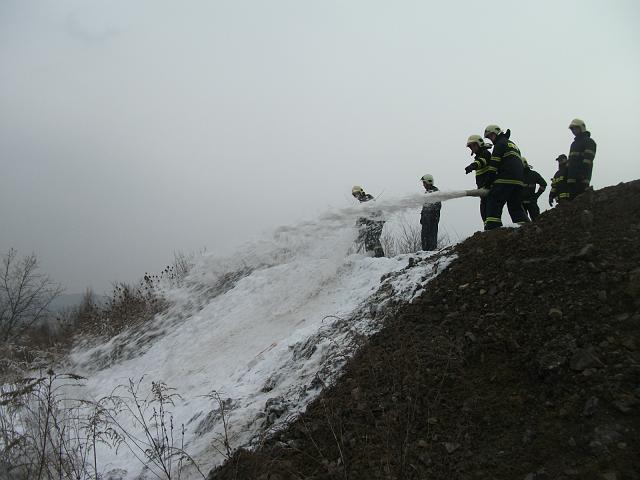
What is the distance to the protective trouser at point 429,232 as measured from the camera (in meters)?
8.43

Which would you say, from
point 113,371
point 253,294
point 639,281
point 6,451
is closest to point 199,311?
point 253,294

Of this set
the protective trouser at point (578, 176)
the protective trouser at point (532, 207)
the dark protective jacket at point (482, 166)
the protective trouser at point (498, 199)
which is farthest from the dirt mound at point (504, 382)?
the protective trouser at point (532, 207)

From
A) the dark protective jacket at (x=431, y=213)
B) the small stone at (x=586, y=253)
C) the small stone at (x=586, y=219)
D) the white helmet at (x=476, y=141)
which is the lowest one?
the small stone at (x=586, y=253)

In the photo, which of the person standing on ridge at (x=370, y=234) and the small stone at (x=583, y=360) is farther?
the person standing on ridge at (x=370, y=234)

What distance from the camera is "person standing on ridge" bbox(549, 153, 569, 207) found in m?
7.97

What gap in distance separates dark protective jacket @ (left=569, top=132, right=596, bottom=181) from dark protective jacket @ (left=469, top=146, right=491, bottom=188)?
1629 millimetres

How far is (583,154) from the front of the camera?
740 cm

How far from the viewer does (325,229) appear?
26.6ft

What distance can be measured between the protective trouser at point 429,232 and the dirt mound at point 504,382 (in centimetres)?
365

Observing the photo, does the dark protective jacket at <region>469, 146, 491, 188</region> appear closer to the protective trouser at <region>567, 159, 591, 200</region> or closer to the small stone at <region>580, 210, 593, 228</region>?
the protective trouser at <region>567, 159, 591, 200</region>

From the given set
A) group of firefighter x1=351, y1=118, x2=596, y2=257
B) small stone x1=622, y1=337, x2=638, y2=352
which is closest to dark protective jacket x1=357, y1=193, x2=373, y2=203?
group of firefighter x1=351, y1=118, x2=596, y2=257

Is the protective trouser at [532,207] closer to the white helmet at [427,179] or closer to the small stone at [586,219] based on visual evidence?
the white helmet at [427,179]

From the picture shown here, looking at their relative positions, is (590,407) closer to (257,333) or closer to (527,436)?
(527,436)

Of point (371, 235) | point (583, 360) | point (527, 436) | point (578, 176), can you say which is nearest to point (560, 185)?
point (578, 176)
